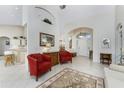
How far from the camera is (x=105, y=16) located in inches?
268

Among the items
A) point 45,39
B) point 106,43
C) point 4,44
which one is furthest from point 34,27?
point 4,44

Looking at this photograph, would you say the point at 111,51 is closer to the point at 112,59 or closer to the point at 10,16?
the point at 112,59

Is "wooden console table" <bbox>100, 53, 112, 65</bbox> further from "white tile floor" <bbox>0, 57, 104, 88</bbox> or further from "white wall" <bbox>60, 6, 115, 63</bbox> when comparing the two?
"white tile floor" <bbox>0, 57, 104, 88</bbox>

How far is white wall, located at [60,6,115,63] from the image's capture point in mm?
6652

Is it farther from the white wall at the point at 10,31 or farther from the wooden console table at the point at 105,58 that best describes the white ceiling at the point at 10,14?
the wooden console table at the point at 105,58

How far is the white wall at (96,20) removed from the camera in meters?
6.65

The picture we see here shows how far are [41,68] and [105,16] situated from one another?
564 cm

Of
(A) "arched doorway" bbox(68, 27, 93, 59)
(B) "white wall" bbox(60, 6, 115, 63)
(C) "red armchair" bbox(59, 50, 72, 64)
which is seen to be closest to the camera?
(C) "red armchair" bbox(59, 50, 72, 64)

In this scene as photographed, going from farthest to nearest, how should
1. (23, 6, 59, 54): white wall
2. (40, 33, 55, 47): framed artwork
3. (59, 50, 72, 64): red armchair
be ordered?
(59, 50, 72, 64): red armchair → (40, 33, 55, 47): framed artwork → (23, 6, 59, 54): white wall

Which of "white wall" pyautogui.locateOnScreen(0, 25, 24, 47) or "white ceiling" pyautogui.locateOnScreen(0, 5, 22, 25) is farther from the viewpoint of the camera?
"white wall" pyautogui.locateOnScreen(0, 25, 24, 47)

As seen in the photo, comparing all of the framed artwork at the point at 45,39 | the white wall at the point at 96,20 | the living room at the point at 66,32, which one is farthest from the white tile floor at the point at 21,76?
the white wall at the point at 96,20

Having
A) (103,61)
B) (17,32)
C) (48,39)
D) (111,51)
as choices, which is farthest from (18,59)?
(111,51)

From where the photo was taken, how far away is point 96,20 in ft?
23.6

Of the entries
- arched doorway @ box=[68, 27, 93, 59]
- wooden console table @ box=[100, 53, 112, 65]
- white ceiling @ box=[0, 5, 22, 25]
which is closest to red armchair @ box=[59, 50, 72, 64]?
wooden console table @ box=[100, 53, 112, 65]
